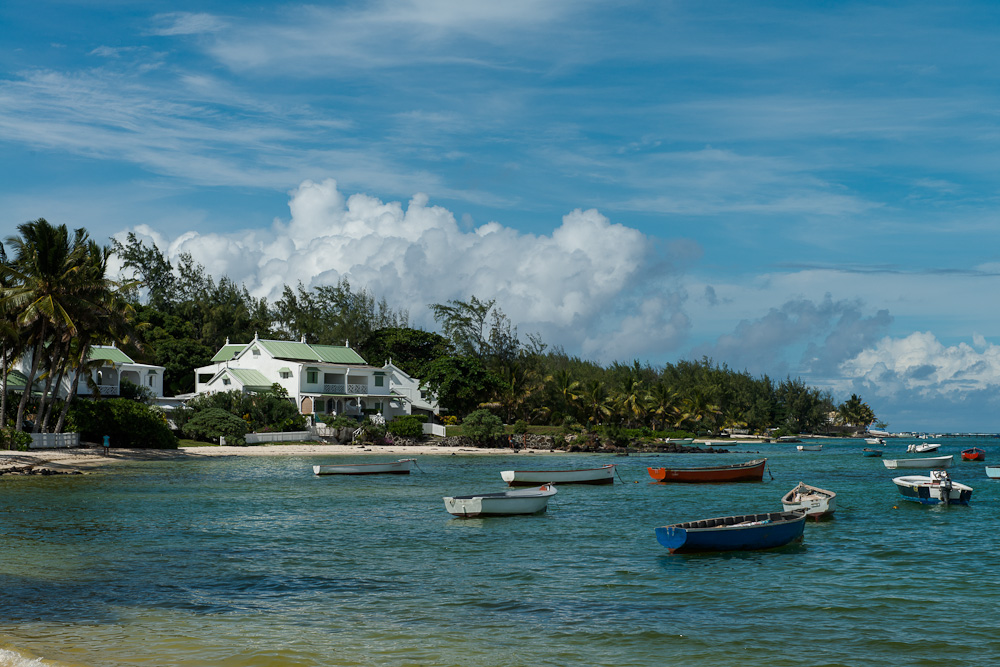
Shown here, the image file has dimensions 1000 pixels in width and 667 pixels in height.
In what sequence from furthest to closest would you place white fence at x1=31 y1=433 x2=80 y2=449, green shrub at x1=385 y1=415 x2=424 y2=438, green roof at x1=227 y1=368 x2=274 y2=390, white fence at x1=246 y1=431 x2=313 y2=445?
1. green roof at x1=227 y1=368 x2=274 y2=390
2. green shrub at x1=385 y1=415 x2=424 y2=438
3. white fence at x1=246 y1=431 x2=313 y2=445
4. white fence at x1=31 y1=433 x2=80 y2=449

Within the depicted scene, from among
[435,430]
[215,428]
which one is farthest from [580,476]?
[435,430]

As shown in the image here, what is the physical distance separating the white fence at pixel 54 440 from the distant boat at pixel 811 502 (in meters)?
41.2

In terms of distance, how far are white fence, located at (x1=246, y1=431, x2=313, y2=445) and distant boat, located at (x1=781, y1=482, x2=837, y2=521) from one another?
44.1 meters

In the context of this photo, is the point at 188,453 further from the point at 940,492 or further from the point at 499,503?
the point at 940,492

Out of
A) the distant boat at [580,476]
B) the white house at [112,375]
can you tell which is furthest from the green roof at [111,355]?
the distant boat at [580,476]

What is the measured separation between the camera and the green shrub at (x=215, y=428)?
59969 mm

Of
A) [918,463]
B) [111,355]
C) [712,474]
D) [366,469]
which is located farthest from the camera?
[111,355]

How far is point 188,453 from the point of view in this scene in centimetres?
5394

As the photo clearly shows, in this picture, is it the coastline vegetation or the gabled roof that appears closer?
the coastline vegetation

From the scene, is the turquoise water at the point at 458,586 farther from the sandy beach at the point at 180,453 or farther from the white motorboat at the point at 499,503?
the sandy beach at the point at 180,453

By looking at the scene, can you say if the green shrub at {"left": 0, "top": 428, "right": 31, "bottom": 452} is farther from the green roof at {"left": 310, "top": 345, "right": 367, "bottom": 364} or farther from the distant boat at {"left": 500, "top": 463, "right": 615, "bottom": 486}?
the green roof at {"left": 310, "top": 345, "right": 367, "bottom": 364}

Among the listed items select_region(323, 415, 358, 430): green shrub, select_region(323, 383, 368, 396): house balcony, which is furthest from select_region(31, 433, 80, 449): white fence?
select_region(323, 383, 368, 396): house balcony

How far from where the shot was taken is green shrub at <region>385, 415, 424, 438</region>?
230 ft

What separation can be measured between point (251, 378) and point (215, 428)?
1343 centimetres
